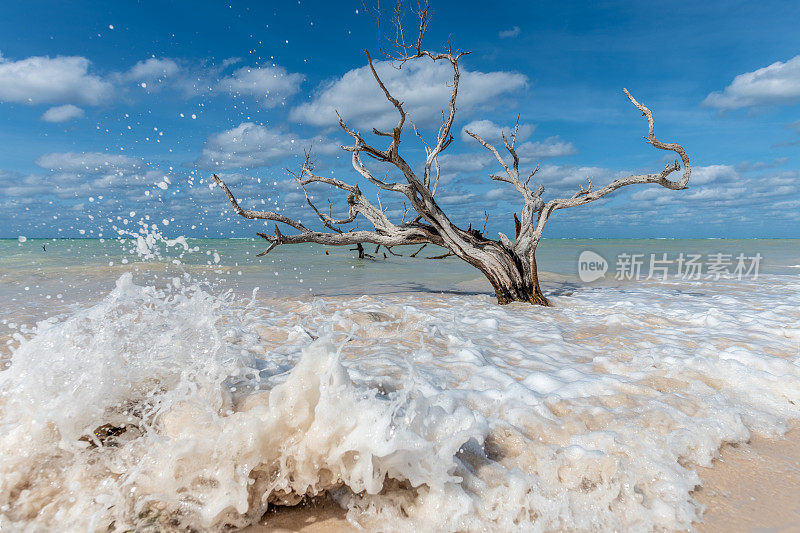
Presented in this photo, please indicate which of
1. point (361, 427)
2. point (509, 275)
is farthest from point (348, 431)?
point (509, 275)

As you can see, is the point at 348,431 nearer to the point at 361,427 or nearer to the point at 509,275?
the point at 361,427

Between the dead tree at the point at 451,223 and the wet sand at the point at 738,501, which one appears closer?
the wet sand at the point at 738,501

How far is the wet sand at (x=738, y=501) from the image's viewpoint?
1.77 m

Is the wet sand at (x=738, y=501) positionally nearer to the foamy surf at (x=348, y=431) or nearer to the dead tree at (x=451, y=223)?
the foamy surf at (x=348, y=431)

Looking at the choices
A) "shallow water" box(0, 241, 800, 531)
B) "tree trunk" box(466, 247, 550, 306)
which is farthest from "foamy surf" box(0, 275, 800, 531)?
Result: "tree trunk" box(466, 247, 550, 306)

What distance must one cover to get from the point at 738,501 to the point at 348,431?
187 centimetres

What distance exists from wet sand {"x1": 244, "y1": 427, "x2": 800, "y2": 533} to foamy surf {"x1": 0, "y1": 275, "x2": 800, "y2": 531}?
62mm

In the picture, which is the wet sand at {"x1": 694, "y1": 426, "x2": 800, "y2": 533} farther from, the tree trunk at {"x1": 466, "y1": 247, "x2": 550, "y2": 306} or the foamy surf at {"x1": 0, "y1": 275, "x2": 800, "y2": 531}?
the tree trunk at {"x1": 466, "y1": 247, "x2": 550, "y2": 306}

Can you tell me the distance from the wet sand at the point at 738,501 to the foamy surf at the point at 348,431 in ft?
0.20

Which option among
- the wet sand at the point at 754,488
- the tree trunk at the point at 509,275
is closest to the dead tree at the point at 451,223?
the tree trunk at the point at 509,275

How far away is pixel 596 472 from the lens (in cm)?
204

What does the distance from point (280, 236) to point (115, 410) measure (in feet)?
16.5

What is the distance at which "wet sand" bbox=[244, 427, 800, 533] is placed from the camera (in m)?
1.77

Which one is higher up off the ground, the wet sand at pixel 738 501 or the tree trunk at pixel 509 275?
the tree trunk at pixel 509 275
